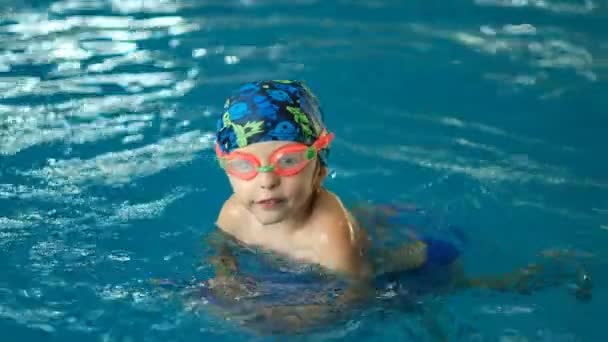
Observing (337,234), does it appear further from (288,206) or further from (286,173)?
(286,173)

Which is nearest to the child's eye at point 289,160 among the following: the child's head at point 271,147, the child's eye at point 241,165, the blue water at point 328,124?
the child's head at point 271,147

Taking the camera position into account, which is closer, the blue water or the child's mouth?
the child's mouth

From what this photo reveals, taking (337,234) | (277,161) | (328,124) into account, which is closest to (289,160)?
(277,161)

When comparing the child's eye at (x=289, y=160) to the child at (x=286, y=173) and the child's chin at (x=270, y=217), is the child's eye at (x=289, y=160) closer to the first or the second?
the child at (x=286, y=173)

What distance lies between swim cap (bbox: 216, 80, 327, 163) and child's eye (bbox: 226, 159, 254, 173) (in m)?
0.06

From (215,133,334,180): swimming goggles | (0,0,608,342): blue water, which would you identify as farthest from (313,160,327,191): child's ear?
(0,0,608,342): blue water

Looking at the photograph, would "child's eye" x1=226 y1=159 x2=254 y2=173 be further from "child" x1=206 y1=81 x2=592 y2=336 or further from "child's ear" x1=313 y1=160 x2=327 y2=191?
"child's ear" x1=313 y1=160 x2=327 y2=191

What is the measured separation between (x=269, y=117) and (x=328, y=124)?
2161 mm

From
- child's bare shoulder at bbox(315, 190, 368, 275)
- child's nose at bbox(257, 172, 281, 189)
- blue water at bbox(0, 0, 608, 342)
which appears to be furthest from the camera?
blue water at bbox(0, 0, 608, 342)

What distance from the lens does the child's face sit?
3.87m

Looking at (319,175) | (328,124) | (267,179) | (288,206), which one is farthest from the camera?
(328,124)

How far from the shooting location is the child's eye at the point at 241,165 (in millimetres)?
3891

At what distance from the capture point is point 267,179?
385 cm

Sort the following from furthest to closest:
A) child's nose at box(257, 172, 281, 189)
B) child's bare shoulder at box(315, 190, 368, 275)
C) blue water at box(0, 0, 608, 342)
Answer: blue water at box(0, 0, 608, 342) < child's bare shoulder at box(315, 190, 368, 275) < child's nose at box(257, 172, 281, 189)
